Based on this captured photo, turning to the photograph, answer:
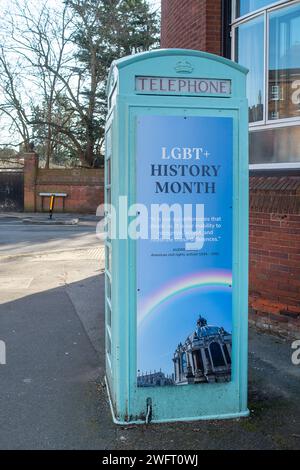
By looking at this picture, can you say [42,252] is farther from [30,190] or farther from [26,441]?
[30,190]

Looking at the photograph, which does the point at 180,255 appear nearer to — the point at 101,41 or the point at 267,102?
the point at 267,102

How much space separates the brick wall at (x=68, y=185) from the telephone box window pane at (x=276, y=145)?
21108mm

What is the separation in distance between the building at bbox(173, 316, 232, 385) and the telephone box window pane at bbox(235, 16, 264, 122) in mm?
3596

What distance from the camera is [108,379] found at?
14.6 ft

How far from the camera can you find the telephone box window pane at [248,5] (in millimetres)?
6602

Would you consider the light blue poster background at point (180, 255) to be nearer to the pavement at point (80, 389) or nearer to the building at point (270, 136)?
the pavement at point (80, 389)

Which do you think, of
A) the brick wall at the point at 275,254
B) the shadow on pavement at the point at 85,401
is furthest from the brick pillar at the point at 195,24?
the shadow on pavement at the point at 85,401

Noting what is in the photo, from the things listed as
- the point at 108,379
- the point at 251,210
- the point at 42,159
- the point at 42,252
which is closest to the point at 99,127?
the point at 42,159

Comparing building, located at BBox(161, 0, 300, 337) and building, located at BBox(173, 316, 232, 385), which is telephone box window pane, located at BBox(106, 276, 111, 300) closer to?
building, located at BBox(173, 316, 232, 385)

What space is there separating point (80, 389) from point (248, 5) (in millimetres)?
5214

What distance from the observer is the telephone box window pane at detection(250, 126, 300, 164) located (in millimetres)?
6023

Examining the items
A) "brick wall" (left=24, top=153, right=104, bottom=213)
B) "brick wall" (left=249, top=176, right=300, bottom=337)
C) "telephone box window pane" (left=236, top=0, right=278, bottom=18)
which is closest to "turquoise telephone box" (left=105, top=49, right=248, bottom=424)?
"brick wall" (left=249, top=176, right=300, bottom=337)
